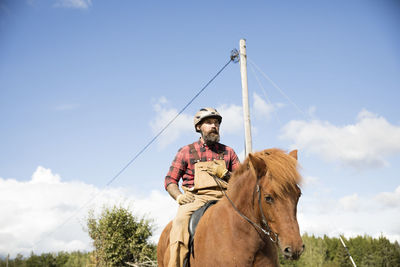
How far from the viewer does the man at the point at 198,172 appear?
4371mm

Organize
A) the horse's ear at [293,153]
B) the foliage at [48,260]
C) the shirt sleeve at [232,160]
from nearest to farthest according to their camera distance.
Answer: the horse's ear at [293,153]
the shirt sleeve at [232,160]
the foliage at [48,260]

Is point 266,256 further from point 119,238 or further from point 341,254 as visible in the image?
point 341,254

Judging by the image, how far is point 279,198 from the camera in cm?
336

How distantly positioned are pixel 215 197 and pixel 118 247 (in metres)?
14.9

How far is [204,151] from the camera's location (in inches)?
202

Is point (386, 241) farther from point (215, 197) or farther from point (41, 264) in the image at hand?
point (41, 264)

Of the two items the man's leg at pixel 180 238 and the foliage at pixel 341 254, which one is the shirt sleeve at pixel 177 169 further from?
the foliage at pixel 341 254

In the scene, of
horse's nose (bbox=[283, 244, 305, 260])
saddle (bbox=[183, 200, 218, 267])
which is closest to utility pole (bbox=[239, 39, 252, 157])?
saddle (bbox=[183, 200, 218, 267])

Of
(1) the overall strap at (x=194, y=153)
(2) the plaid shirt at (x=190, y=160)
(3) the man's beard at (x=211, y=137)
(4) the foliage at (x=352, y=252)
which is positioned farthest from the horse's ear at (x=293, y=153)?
(4) the foliage at (x=352, y=252)

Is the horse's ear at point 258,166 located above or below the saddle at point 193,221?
above

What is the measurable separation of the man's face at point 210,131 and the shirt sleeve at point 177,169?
41 centimetres

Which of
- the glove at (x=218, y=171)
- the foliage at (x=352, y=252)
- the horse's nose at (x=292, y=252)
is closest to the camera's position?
the horse's nose at (x=292, y=252)

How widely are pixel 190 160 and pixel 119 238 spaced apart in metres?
14.7

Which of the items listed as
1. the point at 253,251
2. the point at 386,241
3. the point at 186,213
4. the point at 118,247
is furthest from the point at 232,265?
the point at 386,241
